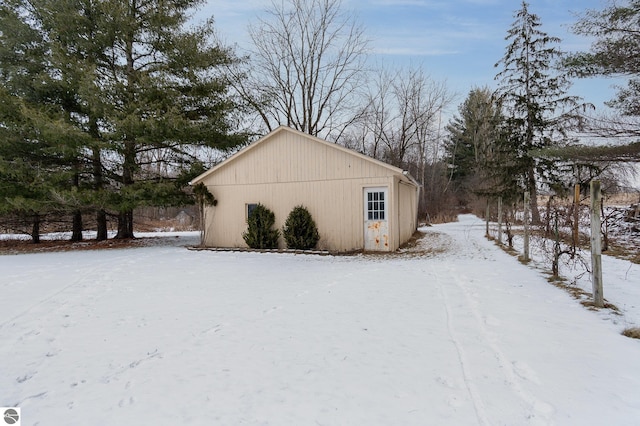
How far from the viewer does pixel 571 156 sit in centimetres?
1128

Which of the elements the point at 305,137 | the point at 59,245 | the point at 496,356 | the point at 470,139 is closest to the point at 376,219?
the point at 305,137

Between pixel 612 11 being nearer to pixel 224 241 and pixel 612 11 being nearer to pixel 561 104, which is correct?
pixel 561 104

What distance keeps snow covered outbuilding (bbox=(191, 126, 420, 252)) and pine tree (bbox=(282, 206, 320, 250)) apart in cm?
22

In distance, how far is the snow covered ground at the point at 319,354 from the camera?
2410 millimetres

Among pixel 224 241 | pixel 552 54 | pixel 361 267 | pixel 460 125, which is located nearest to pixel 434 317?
pixel 361 267

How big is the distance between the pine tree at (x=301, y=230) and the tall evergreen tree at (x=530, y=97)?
1124 cm

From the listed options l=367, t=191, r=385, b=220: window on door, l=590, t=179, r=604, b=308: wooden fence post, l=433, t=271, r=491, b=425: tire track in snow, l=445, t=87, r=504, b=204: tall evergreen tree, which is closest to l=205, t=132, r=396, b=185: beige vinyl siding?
l=367, t=191, r=385, b=220: window on door

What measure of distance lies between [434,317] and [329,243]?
267 inches

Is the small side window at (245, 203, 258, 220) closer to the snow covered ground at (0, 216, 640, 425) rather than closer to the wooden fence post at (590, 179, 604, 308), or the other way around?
the snow covered ground at (0, 216, 640, 425)

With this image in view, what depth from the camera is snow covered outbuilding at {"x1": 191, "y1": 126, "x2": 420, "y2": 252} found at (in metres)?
10.5

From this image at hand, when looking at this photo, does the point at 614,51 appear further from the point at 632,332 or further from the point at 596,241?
the point at 632,332

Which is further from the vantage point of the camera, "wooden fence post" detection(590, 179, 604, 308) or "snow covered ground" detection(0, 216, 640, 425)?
"wooden fence post" detection(590, 179, 604, 308)

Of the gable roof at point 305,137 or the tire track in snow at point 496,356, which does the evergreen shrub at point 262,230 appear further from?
the tire track in snow at point 496,356

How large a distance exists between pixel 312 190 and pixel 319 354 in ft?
26.8
